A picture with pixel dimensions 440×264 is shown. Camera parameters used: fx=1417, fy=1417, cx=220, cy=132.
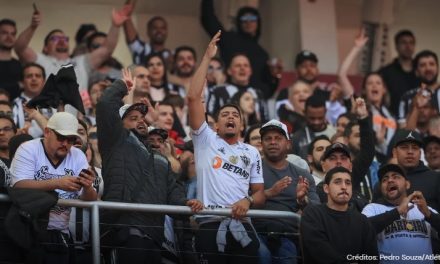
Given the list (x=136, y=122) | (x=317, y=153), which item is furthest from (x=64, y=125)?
(x=317, y=153)

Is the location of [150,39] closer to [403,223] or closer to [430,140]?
[430,140]

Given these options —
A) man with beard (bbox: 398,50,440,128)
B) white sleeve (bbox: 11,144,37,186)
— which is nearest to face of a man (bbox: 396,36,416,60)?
man with beard (bbox: 398,50,440,128)

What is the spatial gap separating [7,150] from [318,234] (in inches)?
134

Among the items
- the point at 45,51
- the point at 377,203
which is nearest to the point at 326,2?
the point at 45,51

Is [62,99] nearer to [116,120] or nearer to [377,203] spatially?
[116,120]

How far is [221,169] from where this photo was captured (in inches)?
534

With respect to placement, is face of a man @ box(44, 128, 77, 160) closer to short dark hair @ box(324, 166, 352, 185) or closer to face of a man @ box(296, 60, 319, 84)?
short dark hair @ box(324, 166, 352, 185)

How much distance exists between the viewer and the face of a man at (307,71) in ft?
63.7

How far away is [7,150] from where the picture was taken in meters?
14.4

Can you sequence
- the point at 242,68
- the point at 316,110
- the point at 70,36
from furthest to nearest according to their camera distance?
the point at 70,36 → the point at 242,68 → the point at 316,110

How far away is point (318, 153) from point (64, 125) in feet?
12.6

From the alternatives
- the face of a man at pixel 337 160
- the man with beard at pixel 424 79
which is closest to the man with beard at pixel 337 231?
the face of a man at pixel 337 160

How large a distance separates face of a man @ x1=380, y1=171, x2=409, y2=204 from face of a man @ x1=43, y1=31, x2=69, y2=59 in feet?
18.2

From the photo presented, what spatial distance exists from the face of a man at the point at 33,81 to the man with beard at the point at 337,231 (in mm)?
4818
